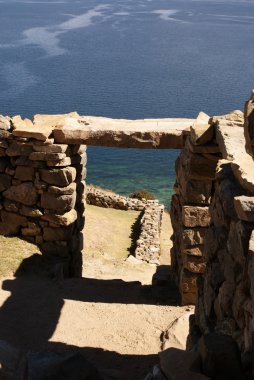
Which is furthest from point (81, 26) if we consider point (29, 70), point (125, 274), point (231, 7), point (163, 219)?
point (125, 274)

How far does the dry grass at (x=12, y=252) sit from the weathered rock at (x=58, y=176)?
1.45 meters

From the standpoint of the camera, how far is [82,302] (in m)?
9.44

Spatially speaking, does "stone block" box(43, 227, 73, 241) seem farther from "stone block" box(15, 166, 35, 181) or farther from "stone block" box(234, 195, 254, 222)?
"stone block" box(234, 195, 254, 222)

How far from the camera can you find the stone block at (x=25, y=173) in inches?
410

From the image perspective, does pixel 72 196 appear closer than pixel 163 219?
Yes

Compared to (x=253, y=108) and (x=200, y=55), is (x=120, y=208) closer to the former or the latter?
(x=253, y=108)

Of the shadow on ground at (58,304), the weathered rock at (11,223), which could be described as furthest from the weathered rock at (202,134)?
the weathered rock at (11,223)

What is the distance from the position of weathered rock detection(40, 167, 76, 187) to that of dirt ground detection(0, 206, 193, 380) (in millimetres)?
1556

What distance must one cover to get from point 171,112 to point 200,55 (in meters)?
25.2

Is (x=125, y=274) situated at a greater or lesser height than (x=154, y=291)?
lesser

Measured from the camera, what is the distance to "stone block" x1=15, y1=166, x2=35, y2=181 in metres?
10.4

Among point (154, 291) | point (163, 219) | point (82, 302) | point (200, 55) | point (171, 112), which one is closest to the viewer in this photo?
point (82, 302)

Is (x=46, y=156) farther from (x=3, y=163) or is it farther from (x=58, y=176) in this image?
(x=3, y=163)

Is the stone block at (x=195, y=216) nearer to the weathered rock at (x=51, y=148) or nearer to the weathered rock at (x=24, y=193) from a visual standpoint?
the weathered rock at (x=51, y=148)
